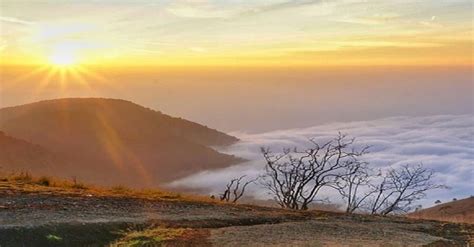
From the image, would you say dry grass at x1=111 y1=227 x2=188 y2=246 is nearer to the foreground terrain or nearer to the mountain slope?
the foreground terrain

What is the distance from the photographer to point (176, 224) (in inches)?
521

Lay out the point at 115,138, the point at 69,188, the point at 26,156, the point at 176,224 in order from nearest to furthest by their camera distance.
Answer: the point at 176,224 < the point at 69,188 < the point at 26,156 < the point at 115,138

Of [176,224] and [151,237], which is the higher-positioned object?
[176,224]

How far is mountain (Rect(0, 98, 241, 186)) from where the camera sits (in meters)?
102

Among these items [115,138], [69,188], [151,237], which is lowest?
[151,237]

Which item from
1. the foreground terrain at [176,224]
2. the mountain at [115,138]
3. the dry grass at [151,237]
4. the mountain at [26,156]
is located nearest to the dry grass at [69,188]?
the foreground terrain at [176,224]

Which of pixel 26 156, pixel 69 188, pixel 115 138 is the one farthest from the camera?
pixel 115 138

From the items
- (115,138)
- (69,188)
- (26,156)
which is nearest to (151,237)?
(69,188)

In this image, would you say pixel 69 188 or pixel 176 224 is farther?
pixel 69 188

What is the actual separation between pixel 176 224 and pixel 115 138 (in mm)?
109550

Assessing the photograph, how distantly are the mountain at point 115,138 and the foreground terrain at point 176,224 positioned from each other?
77112 mm

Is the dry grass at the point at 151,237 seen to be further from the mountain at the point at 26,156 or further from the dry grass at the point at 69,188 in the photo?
the mountain at the point at 26,156

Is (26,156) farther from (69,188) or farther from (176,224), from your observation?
(176,224)

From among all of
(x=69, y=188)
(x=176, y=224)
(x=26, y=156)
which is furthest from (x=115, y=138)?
(x=176, y=224)
